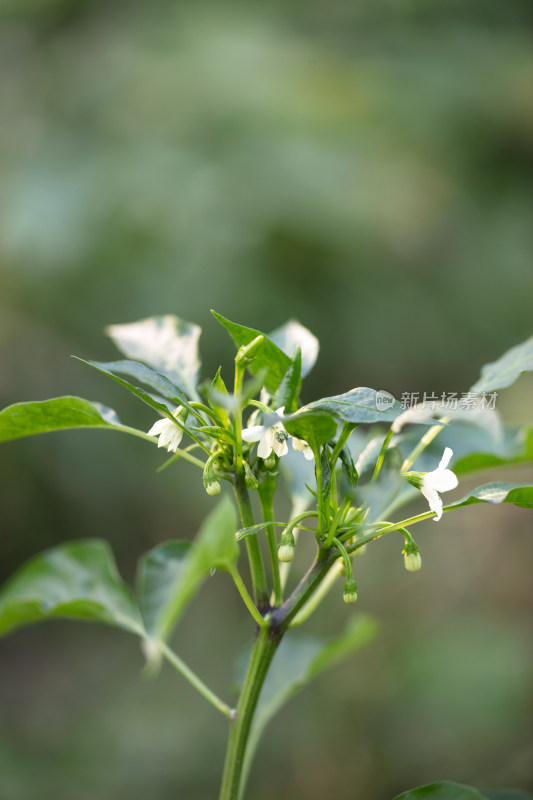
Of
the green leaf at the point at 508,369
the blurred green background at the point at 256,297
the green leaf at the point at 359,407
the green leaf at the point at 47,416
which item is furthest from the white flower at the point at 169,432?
the blurred green background at the point at 256,297

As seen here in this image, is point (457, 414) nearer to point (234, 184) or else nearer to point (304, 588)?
point (304, 588)

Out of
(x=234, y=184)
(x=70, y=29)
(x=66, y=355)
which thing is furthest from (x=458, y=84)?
(x=66, y=355)

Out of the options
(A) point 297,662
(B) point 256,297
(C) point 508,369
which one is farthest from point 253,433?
(B) point 256,297

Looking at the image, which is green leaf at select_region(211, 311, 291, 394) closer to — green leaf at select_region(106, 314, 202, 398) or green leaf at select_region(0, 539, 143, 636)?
green leaf at select_region(106, 314, 202, 398)

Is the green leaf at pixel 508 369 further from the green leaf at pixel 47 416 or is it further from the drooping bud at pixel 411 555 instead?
the green leaf at pixel 47 416

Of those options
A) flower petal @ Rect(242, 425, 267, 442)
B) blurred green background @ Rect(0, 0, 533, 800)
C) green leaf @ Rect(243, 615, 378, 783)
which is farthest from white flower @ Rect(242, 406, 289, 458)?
blurred green background @ Rect(0, 0, 533, 800)
